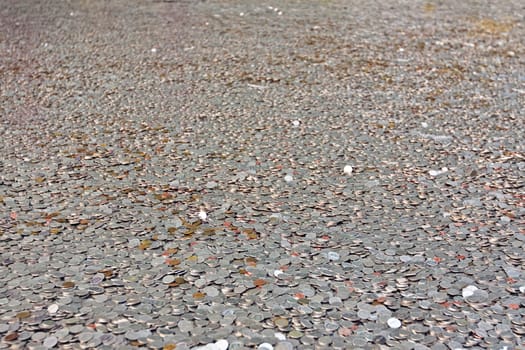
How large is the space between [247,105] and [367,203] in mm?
1742

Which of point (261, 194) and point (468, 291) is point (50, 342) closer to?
point (261, 194)

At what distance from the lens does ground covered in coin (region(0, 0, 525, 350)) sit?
7.58 ft

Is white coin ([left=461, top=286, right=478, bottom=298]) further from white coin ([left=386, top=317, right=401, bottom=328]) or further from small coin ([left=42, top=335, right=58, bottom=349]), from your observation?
small coin ([left=42, top=335, right=58, bottom=349])

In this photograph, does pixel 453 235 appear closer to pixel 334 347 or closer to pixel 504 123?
pixel 334 347

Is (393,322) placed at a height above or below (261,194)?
below

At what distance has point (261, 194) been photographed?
3.29 meters

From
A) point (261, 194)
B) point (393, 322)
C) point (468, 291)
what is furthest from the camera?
point (261, 194)

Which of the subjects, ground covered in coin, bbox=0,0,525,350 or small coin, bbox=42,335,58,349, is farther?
ground covered in coin, bbox=0,0,525,350

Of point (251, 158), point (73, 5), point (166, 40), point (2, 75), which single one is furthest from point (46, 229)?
point (73, 5)

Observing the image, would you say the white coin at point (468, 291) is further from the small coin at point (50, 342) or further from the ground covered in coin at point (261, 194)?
the small coin at point (50, 342)

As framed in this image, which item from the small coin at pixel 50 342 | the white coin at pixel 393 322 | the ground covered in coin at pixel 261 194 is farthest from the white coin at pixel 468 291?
the small coin at pixel 50 342

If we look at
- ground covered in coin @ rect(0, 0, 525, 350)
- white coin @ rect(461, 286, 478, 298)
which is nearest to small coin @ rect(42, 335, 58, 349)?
ground covered in coin @ rect(0, 0, 525, 350)

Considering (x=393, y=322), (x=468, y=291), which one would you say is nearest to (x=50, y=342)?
(x=393, y=322)

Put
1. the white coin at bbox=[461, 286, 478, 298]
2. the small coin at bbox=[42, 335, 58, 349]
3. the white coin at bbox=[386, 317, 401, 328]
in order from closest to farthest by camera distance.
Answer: the small coin at bbox=[42, 335, 58, 349]
the white coin at bbox=[386, 317, 401, 328]
the white coin at bbox=[461, 286, 478, 298]
